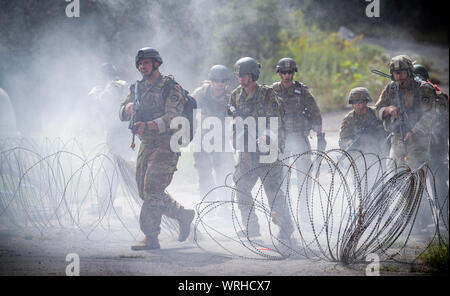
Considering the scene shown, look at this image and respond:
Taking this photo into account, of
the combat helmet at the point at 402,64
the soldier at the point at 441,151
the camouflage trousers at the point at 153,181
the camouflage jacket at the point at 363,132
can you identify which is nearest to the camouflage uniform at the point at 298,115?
the camouflage jacket at the point at 363,132

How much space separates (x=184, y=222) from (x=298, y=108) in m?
2.21

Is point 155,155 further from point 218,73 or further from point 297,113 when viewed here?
point 297,113

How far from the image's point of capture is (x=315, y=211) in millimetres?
7414

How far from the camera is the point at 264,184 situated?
5.57 metres

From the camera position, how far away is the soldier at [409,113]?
6.02 meters

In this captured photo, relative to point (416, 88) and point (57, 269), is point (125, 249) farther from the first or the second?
point (416, 88)

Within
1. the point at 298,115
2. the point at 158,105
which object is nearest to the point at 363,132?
the point at 298,115

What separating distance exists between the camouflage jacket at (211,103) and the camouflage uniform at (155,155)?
1815mm

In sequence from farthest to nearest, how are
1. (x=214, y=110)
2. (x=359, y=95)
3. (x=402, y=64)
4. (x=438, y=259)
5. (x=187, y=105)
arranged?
(x=214, y=110) < (x=359, y=95) < (x=402, y=64) < (x=187, y=105) < (x=438, y=259)

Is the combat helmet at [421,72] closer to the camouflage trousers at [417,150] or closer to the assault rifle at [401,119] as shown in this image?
the assault rifle at [401,119]

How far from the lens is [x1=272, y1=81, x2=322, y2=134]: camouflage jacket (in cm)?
658

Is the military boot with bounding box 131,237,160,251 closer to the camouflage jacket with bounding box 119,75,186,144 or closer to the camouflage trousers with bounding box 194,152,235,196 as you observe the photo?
the camouflage jacket with bounding box 119,75,186,144
